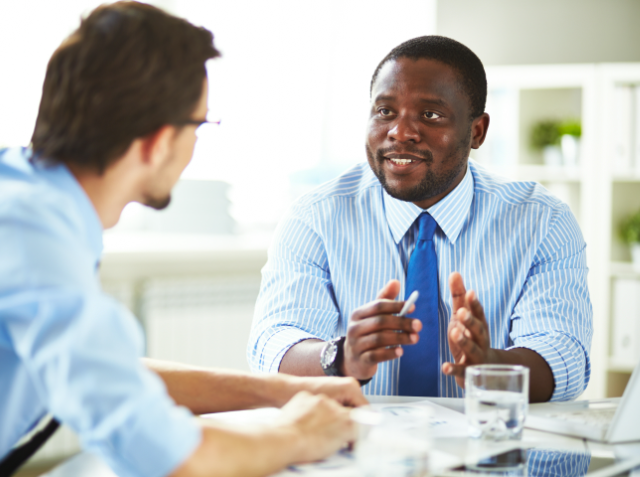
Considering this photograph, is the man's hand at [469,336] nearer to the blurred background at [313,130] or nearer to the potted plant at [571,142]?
the blurred background at [313,130]

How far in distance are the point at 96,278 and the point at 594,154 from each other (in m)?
2.63

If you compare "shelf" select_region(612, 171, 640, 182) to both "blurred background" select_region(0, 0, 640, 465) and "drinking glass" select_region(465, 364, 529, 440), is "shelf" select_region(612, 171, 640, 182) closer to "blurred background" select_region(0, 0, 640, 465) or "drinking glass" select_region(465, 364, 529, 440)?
"blurred background" select_region(0, 0, 640, 465)

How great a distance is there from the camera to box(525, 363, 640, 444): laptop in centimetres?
97

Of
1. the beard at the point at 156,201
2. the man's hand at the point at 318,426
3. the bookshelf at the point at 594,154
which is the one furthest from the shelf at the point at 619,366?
the beard at the point at 156,201

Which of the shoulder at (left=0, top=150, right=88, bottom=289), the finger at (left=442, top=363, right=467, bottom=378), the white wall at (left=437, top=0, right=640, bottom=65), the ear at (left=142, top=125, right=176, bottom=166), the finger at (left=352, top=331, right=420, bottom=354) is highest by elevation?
the white wall at (left=437, top=0, right=640, bottom=65)

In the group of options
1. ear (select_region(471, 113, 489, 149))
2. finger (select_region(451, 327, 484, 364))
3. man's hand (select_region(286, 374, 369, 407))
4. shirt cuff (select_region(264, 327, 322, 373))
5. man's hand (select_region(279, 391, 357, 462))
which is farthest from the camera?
ear (select_region(471, 113, 489, 149))

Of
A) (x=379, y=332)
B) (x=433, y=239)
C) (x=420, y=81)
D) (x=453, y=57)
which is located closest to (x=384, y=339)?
(x=379, y=332)

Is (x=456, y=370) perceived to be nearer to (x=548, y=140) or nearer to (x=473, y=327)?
(x=473, y=327)

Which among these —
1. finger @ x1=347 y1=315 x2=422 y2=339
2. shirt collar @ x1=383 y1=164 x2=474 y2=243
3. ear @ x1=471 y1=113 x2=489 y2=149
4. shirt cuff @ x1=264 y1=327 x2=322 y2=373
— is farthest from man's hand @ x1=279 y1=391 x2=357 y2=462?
ear @ x1=471 y1=113 x2=489 y2=149

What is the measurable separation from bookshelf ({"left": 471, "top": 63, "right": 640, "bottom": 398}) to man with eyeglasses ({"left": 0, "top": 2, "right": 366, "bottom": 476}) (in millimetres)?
2268

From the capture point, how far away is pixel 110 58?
886 mm

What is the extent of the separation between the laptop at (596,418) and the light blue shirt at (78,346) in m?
0.58

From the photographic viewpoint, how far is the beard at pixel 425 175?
162cm

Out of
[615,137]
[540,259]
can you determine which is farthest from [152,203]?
[615,137]
